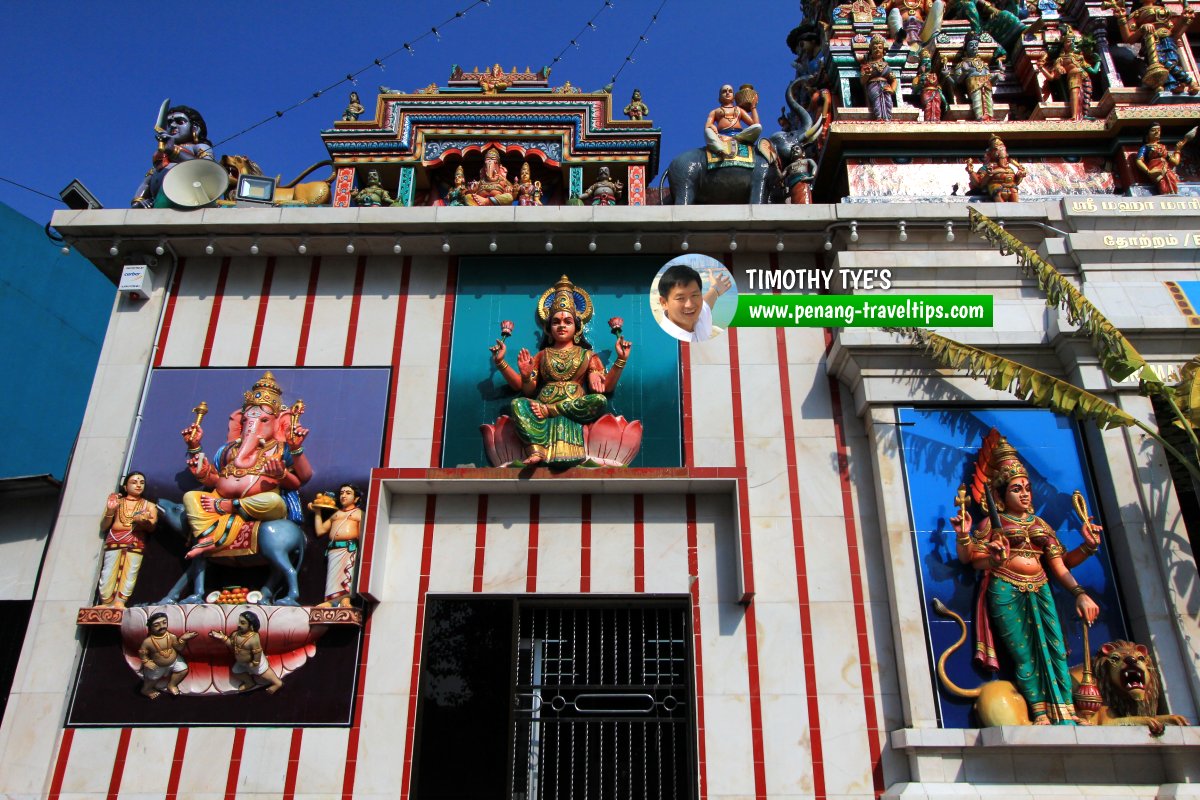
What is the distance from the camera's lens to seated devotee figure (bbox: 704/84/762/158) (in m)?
13.1

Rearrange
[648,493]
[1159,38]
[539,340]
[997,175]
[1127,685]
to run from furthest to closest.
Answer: [1159,38] → [997,175] → [539,340] → [648,493] → [1127,685]

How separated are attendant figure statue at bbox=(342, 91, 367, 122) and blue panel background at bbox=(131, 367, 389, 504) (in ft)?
16.1

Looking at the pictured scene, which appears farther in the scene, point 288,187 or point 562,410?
point 288,187

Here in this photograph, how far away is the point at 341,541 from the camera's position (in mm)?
10336

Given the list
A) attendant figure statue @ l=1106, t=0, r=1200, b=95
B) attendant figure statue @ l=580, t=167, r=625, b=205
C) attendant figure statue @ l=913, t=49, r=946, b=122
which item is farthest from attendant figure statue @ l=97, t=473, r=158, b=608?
attendant figure statue @ l=1106, t=0, r=1200, b=95

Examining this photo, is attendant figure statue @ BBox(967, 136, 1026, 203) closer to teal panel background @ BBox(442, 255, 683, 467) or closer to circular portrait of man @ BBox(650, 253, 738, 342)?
circular portrait of man @ BBox(650, 253, 738, 342)

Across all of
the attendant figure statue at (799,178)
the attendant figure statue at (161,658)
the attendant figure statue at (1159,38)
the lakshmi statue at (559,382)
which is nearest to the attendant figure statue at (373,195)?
the lakshmi statue at (559,382)

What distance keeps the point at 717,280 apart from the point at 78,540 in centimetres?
899

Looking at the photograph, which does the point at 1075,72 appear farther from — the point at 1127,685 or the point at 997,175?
the point at 1127,685

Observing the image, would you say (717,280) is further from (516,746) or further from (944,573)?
(516,746)

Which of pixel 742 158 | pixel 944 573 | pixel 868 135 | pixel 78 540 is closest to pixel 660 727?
pixel 944 573

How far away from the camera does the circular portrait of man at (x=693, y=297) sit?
38.4ft

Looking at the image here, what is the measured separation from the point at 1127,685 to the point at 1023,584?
1.38 metres

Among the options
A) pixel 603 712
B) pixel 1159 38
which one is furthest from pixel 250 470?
pixel 1159 38
